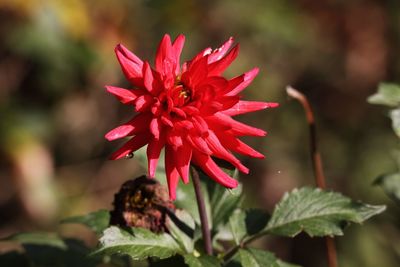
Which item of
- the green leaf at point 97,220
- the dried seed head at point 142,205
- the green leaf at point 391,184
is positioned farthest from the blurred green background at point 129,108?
the dried seed head at point 142,205

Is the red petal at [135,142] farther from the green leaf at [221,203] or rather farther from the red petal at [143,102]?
the green leaf at [221,203]

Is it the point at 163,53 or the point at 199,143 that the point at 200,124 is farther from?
the point at 163,53

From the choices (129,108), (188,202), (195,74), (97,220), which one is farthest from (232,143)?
(129,108)

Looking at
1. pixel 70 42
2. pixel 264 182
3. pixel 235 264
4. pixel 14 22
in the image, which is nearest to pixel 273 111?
pixel 264 182

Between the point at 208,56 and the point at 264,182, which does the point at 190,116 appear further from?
the point at 264,182

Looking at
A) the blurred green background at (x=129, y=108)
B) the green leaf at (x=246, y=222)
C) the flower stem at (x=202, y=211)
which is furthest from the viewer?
the blurred green background at (x=129, y=108)

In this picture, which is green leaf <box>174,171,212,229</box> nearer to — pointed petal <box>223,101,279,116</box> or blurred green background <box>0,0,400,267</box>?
pointed petal <box>223,101,279,116</box>
